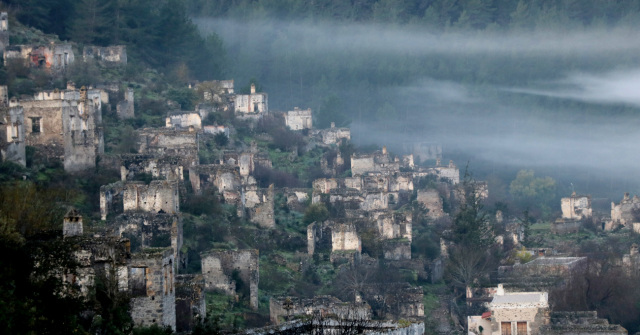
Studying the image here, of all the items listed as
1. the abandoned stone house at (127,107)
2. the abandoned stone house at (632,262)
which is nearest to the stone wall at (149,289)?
the abandoned stone house at (632,262)

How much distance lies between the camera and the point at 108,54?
7700cm

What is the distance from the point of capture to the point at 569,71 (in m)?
129

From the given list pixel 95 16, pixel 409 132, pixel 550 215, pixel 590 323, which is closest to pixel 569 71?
Result: pixel 409 132

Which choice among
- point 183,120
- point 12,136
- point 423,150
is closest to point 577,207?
point 423,150

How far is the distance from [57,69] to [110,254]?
130 feet

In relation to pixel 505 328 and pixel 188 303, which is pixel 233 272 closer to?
pixel 505 328

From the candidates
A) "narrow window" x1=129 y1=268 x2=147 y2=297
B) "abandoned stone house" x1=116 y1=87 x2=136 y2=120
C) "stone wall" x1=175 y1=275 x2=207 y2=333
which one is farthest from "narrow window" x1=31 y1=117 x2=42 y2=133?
"narrow window" x1=129 y1=268 x2=147 y2=297

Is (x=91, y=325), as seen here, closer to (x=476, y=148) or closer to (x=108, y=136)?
(x=108, y=136)

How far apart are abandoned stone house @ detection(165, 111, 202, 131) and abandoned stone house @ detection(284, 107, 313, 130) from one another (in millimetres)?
13352

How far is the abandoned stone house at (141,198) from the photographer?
50406mm

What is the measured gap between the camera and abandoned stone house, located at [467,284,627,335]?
4512 cm

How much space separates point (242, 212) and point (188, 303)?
2049 centimetres

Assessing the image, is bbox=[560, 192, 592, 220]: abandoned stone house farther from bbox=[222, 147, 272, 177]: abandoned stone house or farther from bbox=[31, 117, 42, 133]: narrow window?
bbox=[31, 117, 42, 133]: narrow window

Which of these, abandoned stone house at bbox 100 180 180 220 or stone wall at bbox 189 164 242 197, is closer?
abandoned stone house at bbox 100 180 180 220
